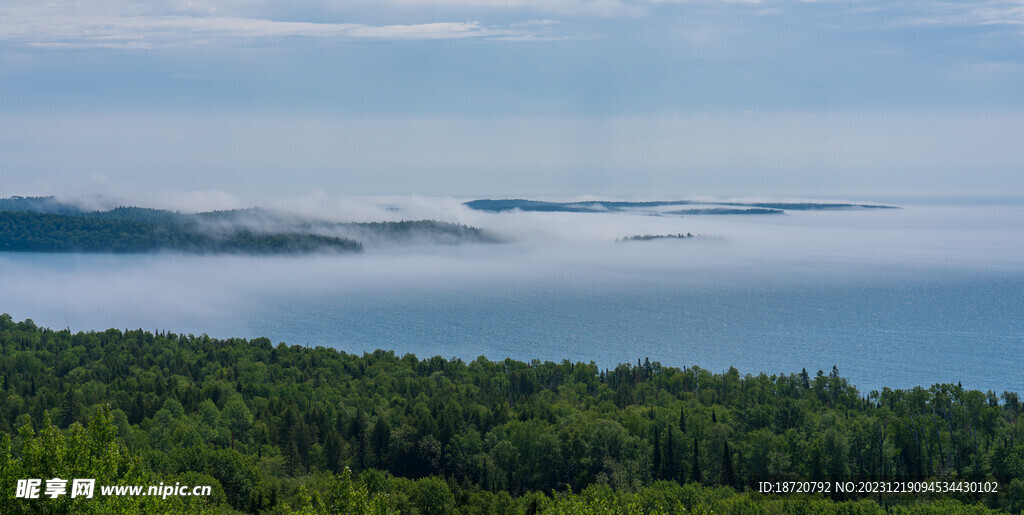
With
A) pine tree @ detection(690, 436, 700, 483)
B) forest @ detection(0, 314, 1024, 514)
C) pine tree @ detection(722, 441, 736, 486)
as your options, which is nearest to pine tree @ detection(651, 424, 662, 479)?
forest @ detection(0, 314, 1024, 514)

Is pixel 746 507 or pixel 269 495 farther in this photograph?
pixel 269 495

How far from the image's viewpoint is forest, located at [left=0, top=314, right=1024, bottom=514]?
4866 cm

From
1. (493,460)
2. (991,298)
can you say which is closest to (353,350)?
(493,460)

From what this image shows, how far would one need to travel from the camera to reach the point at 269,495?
157 feet

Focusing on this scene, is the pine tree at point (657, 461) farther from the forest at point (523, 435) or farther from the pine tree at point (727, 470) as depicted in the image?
the pine tree at point (727, 470)

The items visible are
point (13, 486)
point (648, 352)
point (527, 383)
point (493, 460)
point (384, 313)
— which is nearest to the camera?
point (13, 486)

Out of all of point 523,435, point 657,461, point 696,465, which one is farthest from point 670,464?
point 523,435

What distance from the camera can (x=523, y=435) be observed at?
211 feet

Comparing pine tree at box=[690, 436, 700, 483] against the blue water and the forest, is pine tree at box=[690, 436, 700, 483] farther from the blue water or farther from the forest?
the blue water

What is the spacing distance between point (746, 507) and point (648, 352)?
8978 cm

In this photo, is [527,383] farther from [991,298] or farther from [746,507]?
[991,298]

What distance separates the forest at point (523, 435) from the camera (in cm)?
4866

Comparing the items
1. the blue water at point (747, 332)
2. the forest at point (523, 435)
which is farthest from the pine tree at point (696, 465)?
the blue water at point (747, 332)

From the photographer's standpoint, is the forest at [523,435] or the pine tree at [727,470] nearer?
the forest at [523,435]
